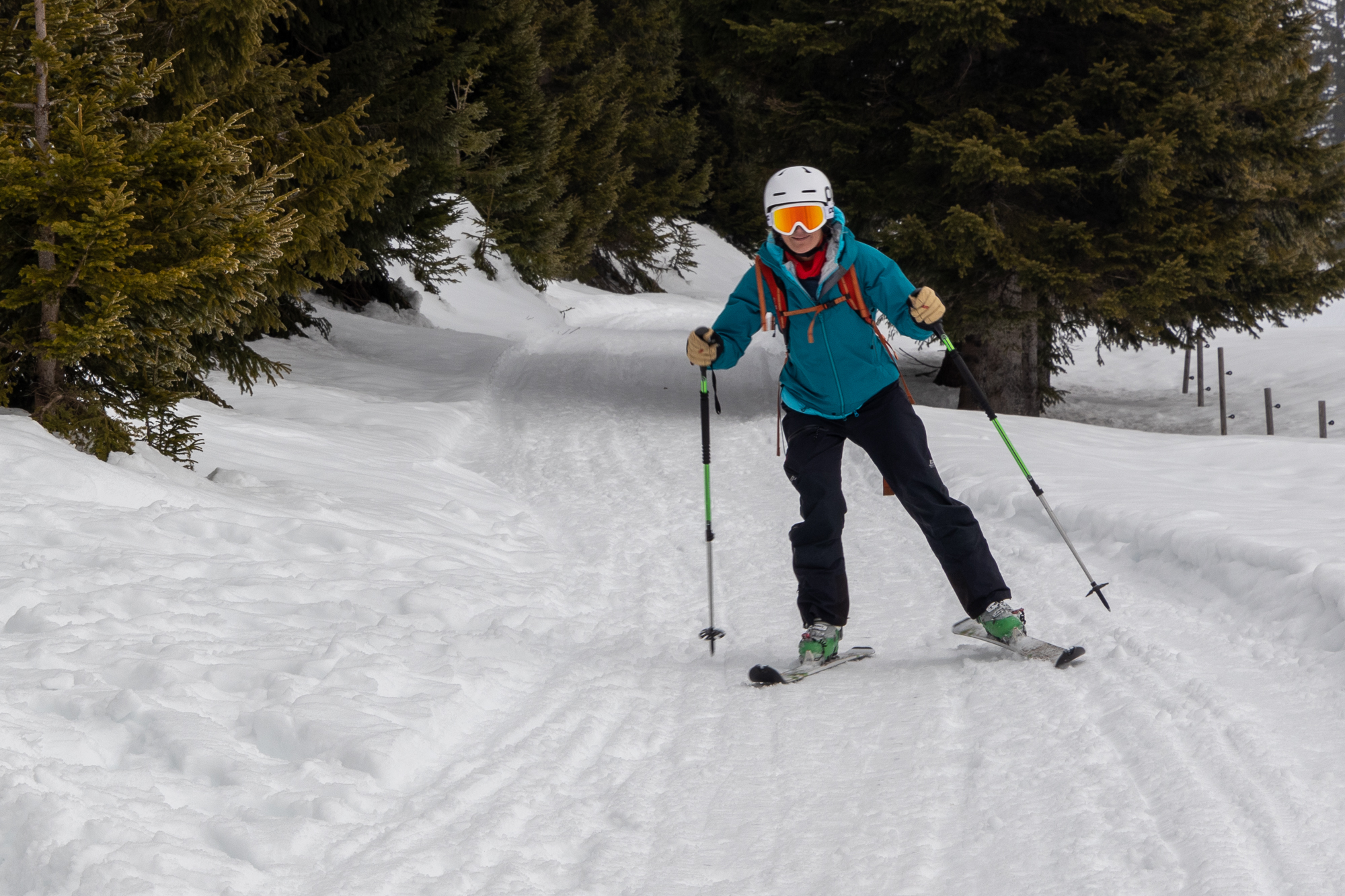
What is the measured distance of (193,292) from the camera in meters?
5.97

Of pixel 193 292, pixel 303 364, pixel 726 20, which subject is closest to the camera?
pixel 193 292

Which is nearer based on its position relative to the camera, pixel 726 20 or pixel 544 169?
pixel 726 20

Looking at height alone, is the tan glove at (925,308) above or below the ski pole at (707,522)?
above

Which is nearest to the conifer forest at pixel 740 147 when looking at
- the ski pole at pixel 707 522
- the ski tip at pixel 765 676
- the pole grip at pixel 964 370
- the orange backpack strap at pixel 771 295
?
the ski pole at pixel 707 522

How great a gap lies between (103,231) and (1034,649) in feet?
16.1

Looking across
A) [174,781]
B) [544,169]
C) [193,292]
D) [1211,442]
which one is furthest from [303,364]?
[174,781]

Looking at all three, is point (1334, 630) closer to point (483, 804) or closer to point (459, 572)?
point (483, 804)

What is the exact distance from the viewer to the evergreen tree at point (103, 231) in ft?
18.4

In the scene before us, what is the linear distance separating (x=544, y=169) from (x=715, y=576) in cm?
1386

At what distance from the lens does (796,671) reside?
14.8 feet

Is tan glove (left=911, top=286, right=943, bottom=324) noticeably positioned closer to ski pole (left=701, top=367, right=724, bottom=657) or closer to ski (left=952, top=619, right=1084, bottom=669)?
ski pole (left=701, top=367, right=724, bottom=657)

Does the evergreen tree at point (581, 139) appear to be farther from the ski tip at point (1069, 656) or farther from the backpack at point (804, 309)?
the ski tip at point (1069, 656)

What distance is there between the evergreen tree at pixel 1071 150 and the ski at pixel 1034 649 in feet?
21.1

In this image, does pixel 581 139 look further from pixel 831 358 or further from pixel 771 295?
pixel 831 358
